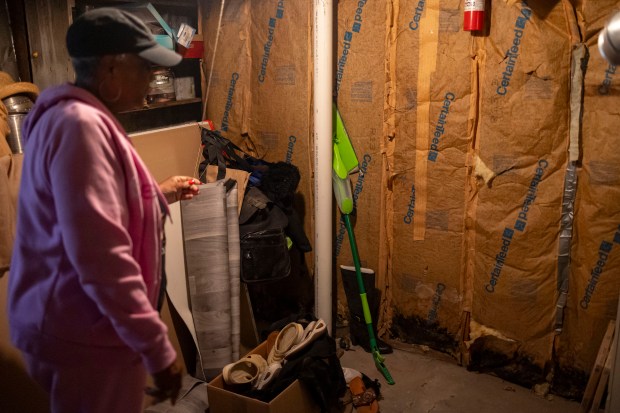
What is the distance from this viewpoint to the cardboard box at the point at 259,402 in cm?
216

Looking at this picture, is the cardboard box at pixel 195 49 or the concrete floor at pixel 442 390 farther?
the cardboard box at pixel 195 49

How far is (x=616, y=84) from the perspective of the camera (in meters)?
2.25

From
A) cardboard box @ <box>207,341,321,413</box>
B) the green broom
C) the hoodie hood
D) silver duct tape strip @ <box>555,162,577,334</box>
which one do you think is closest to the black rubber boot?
the green broom

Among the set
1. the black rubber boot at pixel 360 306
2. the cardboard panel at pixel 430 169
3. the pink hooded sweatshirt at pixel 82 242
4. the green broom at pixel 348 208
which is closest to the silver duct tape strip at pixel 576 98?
the cardboard panel at pixel 430 169

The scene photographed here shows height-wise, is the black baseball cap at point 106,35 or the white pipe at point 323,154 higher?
the black baseball cap at point 106,35

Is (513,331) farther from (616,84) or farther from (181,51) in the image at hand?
(181,51)

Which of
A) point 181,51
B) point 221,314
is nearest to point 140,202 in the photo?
point 221,314

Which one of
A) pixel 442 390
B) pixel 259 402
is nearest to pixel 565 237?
pixel 442 390

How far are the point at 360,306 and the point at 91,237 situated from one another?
2.10 m

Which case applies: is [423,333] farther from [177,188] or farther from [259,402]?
[177,188]

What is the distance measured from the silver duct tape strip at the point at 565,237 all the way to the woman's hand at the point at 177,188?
1.64 meters

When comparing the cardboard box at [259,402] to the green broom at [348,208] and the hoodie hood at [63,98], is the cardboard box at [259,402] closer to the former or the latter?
the green broom at [348,208]

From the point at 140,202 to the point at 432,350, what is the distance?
219 cm

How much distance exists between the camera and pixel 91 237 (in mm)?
1128
